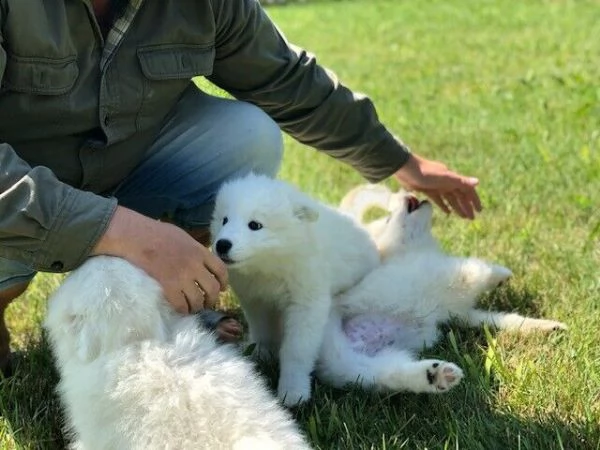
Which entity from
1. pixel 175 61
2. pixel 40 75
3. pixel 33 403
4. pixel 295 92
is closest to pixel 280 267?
pixel 295 92

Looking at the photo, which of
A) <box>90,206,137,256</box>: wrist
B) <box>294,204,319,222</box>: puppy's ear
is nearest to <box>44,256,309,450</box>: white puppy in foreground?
<box>90,206,137,256</box>: wrist

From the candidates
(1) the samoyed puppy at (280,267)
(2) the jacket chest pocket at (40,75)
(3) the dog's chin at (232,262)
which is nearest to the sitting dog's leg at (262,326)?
(1) the samoyed puppy at (280,267)

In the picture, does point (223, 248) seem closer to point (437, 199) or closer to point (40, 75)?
point (40, 75)

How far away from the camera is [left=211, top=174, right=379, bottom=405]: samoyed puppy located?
253 cm

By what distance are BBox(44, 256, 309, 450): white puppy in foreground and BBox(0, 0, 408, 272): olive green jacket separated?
0.15 m

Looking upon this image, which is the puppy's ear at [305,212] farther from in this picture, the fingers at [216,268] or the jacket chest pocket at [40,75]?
the jacket chest pocket at [40,75]

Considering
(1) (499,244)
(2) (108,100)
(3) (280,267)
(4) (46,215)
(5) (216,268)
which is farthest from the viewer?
(1) (499,244)

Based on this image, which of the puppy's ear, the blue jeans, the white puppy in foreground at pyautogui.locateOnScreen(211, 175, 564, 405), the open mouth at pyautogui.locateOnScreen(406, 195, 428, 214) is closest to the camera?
the white puppy in foreground at pyautogui.locateOnScreen(211, 175, 564, 405)

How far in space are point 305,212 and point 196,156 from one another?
1.48 feet

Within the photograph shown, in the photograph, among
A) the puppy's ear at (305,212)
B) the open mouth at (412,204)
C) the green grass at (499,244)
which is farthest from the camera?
the open mouth at (412,204)

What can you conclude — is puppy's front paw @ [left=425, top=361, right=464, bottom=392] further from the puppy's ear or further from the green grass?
the puppy's ear

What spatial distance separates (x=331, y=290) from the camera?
291 cm

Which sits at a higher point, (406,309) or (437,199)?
(437,199)

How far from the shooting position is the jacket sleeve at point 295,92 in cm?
271
